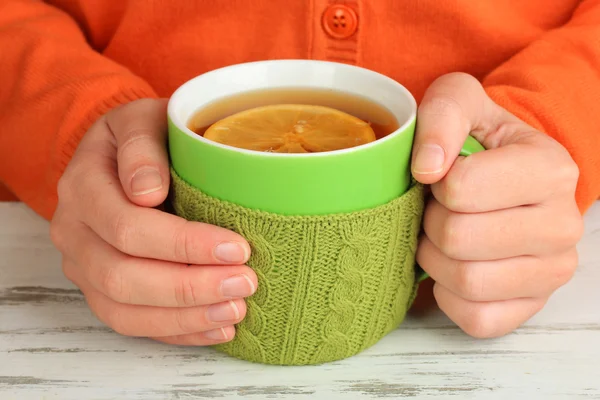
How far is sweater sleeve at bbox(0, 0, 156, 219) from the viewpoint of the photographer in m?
0.74

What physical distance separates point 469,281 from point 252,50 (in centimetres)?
45

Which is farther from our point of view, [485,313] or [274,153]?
[485,313]

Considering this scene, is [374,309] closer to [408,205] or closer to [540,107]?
[408,205]

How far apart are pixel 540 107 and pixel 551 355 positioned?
25cm

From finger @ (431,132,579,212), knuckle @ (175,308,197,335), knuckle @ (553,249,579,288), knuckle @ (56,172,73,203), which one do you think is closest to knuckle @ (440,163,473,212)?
finger @ (431,132,579,212)

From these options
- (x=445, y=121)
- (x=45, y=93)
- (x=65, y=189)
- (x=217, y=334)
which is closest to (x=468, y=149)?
(x=445, y=121)

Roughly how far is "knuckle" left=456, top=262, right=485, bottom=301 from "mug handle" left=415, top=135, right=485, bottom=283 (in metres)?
0.04

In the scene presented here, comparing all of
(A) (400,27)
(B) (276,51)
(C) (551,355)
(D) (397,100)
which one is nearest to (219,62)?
(B) (276,51)

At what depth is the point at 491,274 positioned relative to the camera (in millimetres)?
557

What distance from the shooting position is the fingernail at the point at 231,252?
1.58 ft

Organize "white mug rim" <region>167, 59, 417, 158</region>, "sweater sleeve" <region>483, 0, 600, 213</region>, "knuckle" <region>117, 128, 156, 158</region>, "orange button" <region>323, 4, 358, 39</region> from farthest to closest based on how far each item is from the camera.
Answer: "orange button" <region>323, 4, 358, 39</region> < "sweater sleeve" <region>483, 0, 600, 213</region> < "knuckle" <region>117, 128, 156, 158</region> < "white mug rim" <region>167, 59, 417, 158</region>

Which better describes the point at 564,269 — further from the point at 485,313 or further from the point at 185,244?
the point at 185,244

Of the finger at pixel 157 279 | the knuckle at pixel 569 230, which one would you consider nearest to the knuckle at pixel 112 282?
the finger at pixel 157 279

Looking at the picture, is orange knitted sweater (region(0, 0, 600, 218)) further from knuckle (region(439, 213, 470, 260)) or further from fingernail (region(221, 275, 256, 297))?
fingernail (region(221, 275, 256, 297))
